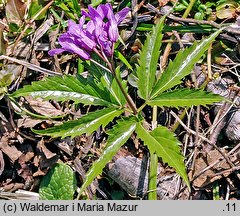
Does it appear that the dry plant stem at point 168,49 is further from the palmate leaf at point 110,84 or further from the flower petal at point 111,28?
the flower petal at point 111,28

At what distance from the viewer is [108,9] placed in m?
1.75

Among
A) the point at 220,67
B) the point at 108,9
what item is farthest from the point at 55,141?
the point at 220,67

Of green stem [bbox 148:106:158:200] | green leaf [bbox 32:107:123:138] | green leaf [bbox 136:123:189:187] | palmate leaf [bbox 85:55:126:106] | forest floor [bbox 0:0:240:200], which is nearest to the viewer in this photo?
green leaf [bbox 136:123:189:187]

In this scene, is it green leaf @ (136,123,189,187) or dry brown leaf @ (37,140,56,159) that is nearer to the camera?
green leaf @ (136,123,189,187)

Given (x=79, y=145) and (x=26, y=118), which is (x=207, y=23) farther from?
(x=26, y=118)

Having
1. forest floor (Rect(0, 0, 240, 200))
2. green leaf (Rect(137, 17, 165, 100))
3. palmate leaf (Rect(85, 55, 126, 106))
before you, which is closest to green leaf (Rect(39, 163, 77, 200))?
forest floor (Rect(0, 0, 240, 200))

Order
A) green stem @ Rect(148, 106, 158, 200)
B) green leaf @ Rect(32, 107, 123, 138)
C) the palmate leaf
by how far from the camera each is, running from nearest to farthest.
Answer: green leaf @ Rect(32, 107, 123, 138), the palmate leaf, green stem @ Rect(148, 106, 158, 200)

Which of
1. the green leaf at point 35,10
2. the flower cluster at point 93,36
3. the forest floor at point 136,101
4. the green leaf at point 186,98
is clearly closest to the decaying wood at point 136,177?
the forest floor at point 136,101

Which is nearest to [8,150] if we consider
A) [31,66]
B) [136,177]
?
[31,66]

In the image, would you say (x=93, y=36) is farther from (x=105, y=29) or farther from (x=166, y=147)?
(x=166, y=147)

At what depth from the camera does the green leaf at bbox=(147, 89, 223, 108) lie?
177 centimetres

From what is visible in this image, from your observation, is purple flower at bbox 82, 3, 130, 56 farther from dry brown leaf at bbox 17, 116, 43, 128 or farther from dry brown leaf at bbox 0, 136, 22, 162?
dry brown leaf at bbox 0, 136, 22, 162

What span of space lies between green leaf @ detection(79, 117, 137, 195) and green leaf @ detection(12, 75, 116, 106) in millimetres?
153

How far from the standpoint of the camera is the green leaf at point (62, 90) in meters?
1.85
